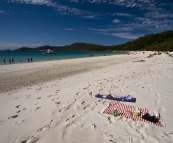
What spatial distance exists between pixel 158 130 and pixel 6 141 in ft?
13.7

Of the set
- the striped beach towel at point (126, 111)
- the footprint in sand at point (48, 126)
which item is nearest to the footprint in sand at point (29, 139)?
the footprint in sand at point (48, 126)

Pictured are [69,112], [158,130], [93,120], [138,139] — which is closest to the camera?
[138,139]

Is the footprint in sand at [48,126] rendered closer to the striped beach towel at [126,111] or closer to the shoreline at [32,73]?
the striped beach towel at [126,111]

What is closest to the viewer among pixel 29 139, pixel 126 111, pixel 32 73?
pixel 29 139

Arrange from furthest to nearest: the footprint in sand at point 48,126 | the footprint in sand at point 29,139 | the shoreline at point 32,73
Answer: the shoreline at point 32,73, the footprint in sand at point 48,126, the footprint in sand at point 29,139

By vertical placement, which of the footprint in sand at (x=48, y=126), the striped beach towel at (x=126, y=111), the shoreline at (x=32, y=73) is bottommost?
the shoreline at (x=32, y=73)

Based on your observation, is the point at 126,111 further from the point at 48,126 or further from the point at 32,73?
the point at 32,73

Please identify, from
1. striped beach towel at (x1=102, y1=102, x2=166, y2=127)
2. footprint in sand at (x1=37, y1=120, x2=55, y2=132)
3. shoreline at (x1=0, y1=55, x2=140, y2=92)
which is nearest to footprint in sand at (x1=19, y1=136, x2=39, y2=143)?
footprint in sand at (x1=37, y1=120, x2=55, y2=132)

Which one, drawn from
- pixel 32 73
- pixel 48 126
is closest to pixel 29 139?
pixel 48 126

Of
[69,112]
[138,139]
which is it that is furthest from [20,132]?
[138,139]

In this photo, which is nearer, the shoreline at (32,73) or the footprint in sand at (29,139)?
the footprint in sand at (29,139)

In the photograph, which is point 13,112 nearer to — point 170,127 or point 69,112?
point 69,112

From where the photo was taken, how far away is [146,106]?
18.6ft

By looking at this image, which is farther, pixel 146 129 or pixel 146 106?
pixel 146 106
